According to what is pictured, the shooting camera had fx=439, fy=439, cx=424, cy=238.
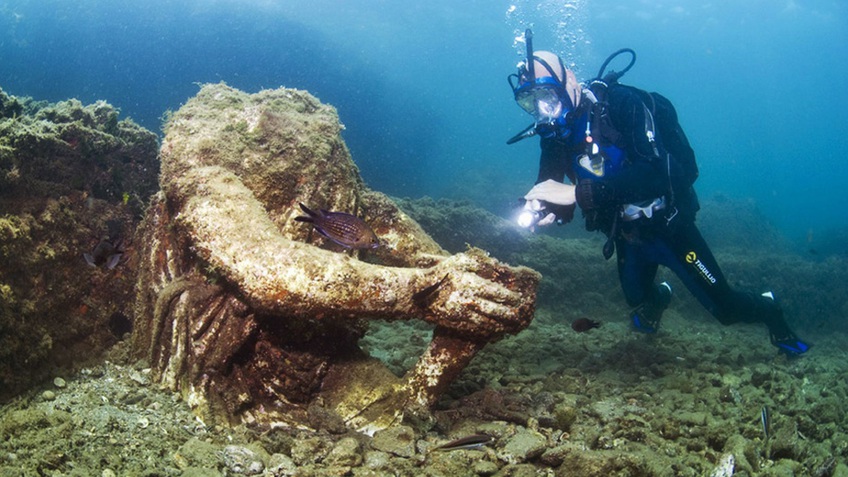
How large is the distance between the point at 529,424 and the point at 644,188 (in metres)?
2.89

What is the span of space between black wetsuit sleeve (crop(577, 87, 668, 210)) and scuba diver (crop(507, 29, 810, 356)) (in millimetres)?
10

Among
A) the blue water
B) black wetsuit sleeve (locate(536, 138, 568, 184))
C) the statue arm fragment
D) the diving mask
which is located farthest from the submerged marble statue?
the blue water

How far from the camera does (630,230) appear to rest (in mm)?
5434

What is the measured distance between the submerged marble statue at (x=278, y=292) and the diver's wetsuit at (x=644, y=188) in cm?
222

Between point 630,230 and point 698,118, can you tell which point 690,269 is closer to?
point 630,230

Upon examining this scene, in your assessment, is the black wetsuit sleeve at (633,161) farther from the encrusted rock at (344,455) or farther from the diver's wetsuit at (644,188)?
the encrusted rock at (344,455)

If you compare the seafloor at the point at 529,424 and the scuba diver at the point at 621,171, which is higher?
the scuba diver at the point at 621,171

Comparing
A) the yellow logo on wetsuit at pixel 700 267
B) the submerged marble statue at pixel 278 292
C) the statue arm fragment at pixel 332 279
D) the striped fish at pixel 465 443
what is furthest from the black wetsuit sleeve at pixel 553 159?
the striped fish at pixel 465 443

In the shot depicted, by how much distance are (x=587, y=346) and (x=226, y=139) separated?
4.92m

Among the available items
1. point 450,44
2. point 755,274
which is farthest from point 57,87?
point 450,44

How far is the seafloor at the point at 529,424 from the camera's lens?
2.27m

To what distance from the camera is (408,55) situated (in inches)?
3167

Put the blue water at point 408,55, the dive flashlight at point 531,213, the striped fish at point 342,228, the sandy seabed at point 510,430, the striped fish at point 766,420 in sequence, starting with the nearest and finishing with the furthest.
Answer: the sandy seabed at point 510,430 → the striped fish at point 342,228 → the striped fish at point 766,420 → the dive flashlight at point 531,213 → the blue water at point 408,55

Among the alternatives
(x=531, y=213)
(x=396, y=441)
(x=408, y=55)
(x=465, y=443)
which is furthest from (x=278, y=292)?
(x=408, y=55)
